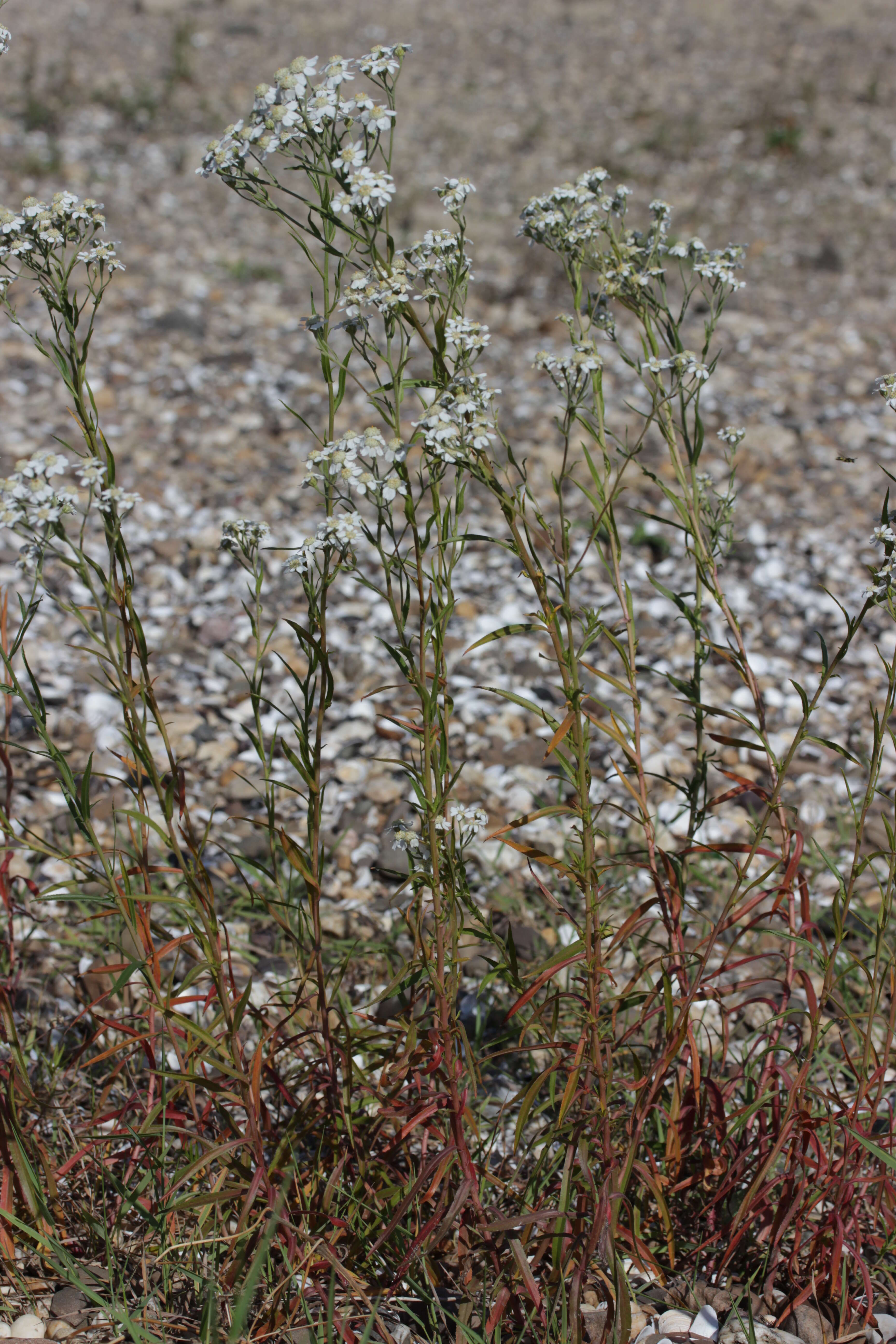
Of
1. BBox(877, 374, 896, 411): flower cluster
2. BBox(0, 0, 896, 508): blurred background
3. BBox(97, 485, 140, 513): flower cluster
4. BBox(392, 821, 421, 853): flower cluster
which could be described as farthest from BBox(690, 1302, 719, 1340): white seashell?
BBox(0, 0, 896, 508): blurred background

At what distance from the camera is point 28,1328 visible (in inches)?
76.9

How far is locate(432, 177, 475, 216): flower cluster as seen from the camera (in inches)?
67.1

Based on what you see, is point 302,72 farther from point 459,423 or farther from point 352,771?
point 352,771

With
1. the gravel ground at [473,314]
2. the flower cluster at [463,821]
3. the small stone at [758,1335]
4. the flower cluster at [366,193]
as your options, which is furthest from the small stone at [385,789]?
the flower cluster at [366,193]

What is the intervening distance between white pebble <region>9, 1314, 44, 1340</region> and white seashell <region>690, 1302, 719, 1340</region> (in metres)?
1.23

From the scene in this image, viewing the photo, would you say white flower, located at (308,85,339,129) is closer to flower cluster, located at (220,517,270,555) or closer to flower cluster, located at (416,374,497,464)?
Answer: flower cluster, located at (416,374,497,464)

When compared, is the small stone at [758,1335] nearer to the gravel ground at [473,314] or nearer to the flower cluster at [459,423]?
the gravel ground at [473,314]

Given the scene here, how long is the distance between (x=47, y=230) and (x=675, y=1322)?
2.30 metres

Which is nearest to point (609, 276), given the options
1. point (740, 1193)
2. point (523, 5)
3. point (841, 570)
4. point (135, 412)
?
point (740, 1193)

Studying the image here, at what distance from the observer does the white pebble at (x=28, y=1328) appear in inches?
76.1

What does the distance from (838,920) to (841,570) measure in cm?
335

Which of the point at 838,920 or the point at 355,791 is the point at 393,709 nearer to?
the point at 355,791

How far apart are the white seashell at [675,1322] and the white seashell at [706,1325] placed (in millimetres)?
15

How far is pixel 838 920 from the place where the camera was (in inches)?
69.9
